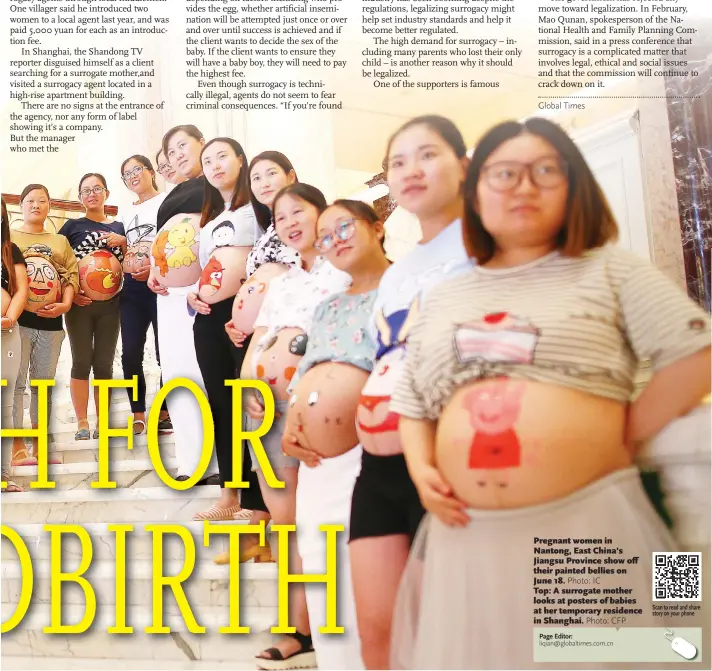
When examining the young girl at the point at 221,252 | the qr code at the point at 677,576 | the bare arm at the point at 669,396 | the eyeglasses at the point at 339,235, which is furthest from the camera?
the young girl at the point at 221,252

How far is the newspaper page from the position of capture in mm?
1526

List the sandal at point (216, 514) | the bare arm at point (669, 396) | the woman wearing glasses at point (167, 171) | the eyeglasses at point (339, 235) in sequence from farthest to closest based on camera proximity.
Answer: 1. the woman wearing glasses at point (167, 171)
2. the sandal at point (216, 514)
3. the eyeglasses at point (339, 235)
4. the bare arm at point (669, 396)

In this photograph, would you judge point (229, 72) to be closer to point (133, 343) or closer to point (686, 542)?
point (133, 343)

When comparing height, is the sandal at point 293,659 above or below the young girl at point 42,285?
below

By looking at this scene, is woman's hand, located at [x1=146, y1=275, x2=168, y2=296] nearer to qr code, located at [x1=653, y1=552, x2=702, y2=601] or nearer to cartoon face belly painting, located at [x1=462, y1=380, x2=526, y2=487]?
cartoon face belly painting, located at [x1=462, y1=380, x2=526, y2=487]

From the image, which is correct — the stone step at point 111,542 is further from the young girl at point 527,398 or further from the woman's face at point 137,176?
the woman's face at point 137,176

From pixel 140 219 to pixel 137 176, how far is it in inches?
5.1

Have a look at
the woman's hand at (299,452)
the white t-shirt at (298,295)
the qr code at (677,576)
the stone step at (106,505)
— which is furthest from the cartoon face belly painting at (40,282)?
the qr code at (677,576)

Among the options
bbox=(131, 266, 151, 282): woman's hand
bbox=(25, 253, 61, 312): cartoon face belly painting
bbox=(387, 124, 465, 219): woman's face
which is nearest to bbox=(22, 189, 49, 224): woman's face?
bbox=(25, 253, 61, 312): cartoon face belly painting

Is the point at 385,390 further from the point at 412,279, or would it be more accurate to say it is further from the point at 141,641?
the point at 141,641

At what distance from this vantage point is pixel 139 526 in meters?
1.93

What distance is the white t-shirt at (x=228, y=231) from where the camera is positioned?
205cm

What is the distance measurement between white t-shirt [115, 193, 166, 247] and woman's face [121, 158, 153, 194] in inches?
1.7

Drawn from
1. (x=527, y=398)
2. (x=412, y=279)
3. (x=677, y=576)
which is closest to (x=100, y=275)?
(x=412, y=279)
